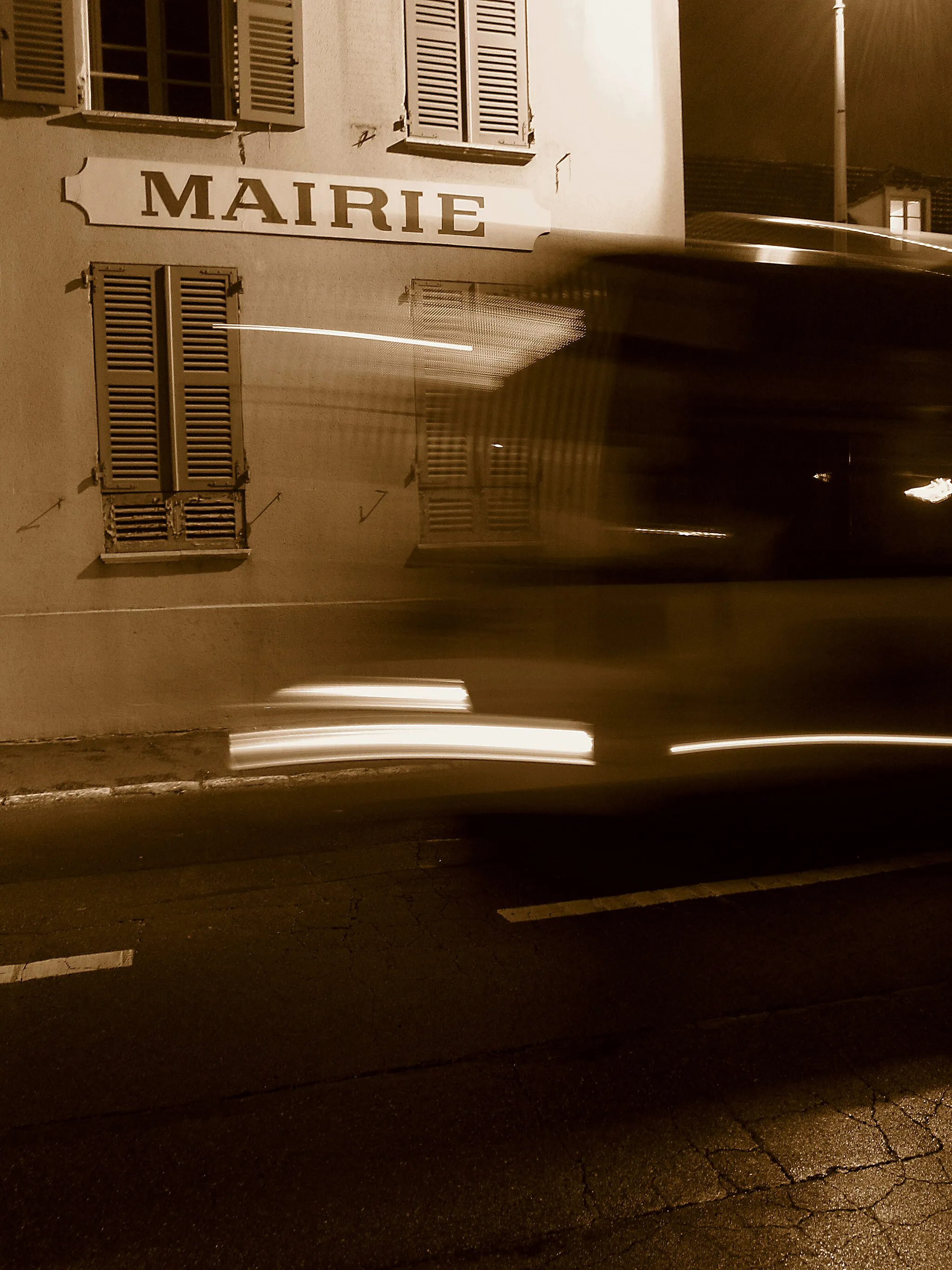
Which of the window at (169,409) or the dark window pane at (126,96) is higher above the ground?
the dark window pane at (126,96)

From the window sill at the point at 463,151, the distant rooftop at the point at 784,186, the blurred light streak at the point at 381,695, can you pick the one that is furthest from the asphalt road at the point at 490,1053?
the distant rooftop at the point at 784,186

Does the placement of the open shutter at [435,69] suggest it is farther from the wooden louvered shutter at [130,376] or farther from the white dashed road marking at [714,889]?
the white dashed road marking at [714,889]

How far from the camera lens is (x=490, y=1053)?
3.76 meters

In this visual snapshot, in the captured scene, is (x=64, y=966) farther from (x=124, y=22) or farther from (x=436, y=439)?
(x=124, y=22)

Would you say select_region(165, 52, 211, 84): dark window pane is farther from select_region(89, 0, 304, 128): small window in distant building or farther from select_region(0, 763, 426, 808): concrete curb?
select_region(0, 763, 426, 808): concrete curb

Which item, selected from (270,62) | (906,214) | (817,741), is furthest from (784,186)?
(817,741)

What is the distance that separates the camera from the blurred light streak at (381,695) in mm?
6242

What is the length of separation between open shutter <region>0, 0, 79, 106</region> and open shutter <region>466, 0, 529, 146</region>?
3768mm

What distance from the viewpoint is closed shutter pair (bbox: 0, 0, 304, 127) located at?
31.9ft

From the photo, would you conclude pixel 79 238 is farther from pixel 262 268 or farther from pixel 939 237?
pixel 939 237

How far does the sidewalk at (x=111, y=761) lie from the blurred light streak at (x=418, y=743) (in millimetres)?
255

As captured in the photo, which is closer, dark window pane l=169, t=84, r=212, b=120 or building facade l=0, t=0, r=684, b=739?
building facade l=0, t=0, r=684, b=739

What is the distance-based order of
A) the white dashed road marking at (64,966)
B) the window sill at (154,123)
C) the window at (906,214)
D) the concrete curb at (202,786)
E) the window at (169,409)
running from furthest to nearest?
the window at (906,214), the window at (169,409), the window sill at (154,123), the concrete curb at (202,786), the white dashed road marking at (64,966)

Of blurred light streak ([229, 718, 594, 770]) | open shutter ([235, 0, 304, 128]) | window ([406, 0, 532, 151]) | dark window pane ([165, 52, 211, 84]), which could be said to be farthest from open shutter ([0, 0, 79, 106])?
blurred light streak ([229, 718, 594, 770])
